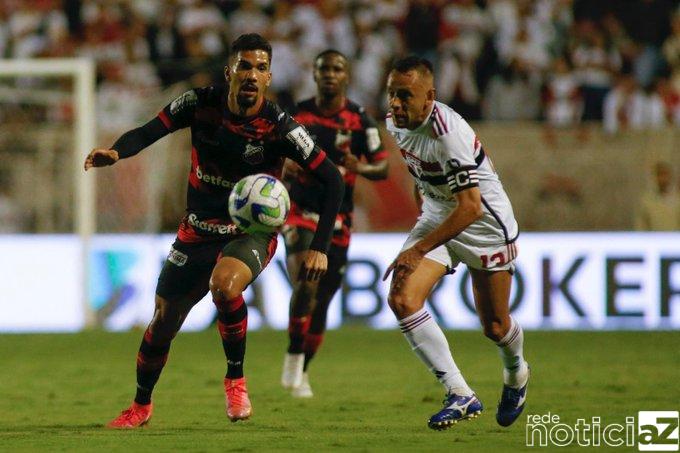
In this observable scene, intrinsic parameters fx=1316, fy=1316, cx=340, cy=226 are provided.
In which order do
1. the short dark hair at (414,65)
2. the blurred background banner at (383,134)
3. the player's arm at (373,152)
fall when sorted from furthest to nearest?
the blurred background banner at (383,134) → the player's arm at (373,152) → the short dark hair at (414,65)

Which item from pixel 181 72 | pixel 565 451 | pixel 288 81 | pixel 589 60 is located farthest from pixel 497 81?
pixel 565 451

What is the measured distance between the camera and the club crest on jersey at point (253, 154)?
802cm

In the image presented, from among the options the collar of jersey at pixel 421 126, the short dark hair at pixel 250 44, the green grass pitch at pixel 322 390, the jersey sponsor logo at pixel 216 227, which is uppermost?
the short dark hair at pixel 250 44

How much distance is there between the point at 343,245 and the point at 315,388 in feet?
3.84

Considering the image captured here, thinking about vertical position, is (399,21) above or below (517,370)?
above

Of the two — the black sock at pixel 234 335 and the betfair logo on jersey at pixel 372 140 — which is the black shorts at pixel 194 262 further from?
the betfair logo on jersey at pixel 372 140

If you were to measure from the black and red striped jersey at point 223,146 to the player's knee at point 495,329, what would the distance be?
143 cm

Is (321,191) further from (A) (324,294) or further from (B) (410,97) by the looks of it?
(B) (410,97)

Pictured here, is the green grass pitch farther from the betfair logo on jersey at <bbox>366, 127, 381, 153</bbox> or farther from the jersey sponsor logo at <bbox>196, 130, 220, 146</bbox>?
the betfair logo on jersey at <bbox>366, 127, 381, 153</bbox>

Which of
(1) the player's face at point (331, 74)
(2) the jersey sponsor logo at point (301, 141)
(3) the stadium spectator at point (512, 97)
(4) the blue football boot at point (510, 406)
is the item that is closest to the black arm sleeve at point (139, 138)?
(2) the jersey sponsor logo at point (301, 141)

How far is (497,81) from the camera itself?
60.6 feet

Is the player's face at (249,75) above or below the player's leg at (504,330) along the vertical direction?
above

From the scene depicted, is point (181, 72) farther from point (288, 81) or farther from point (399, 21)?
point (399, 21)

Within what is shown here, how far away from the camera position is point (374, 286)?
1589cm
